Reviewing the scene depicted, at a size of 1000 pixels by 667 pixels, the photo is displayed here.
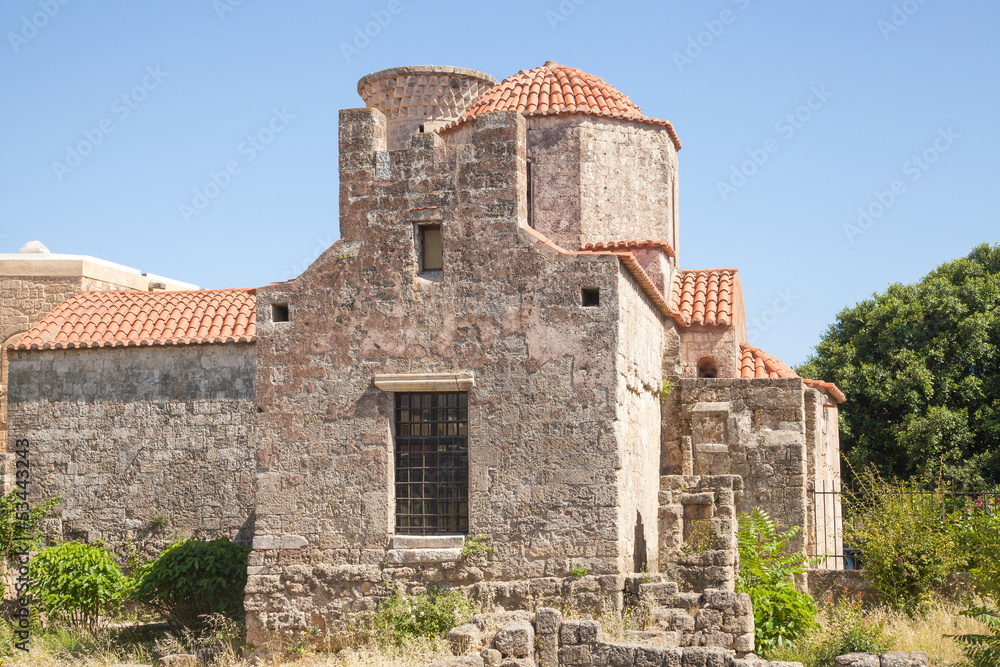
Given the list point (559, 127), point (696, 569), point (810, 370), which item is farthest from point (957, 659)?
point (810, 370)

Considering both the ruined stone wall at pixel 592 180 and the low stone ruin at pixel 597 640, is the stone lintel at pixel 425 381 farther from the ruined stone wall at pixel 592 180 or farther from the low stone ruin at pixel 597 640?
the ruined stone wall at pixel 592 180

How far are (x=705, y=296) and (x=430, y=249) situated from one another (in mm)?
5916

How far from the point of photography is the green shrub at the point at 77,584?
15.6m

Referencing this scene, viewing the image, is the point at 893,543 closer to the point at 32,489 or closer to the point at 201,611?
the point at 201,611

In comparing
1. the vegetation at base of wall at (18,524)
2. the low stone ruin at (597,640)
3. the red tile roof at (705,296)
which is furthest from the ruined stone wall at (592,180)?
the vegetation at base of wall at (18,524)

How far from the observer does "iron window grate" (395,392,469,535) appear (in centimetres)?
1291

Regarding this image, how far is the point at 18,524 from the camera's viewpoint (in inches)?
688

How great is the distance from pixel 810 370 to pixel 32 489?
20.4 m

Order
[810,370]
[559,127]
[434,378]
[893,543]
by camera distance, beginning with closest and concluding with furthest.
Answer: [434,378] < [893,543] < [559,127] < [810,370]

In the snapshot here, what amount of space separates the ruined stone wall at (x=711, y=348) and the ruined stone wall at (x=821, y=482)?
124 centimetres

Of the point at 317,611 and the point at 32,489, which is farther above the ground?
the point at 32,489

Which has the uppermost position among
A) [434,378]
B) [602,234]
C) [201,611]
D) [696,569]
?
[602,234]

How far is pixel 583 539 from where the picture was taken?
12.2 m

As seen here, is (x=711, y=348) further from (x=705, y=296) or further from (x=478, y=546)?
(x=478, y=546)
